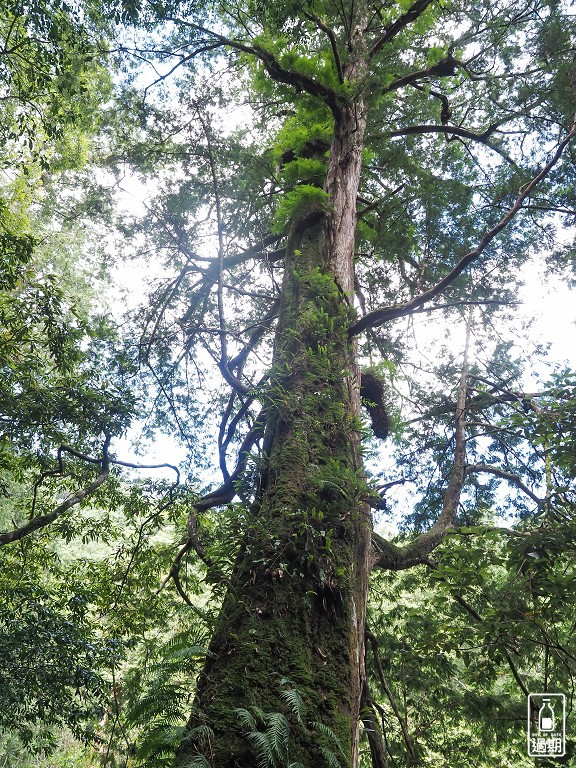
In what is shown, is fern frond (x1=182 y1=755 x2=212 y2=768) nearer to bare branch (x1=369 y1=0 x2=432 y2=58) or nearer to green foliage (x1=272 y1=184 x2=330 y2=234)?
green foliage (x1=272 y1=184 x2=330 y2=234)

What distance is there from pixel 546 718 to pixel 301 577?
2.73 m

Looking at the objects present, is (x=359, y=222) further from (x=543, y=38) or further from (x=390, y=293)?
(x=543, y=38)

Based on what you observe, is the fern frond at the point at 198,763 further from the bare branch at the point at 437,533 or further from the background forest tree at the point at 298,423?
the bare branch at the point at 437,533

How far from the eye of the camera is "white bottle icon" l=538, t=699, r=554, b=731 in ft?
12.7

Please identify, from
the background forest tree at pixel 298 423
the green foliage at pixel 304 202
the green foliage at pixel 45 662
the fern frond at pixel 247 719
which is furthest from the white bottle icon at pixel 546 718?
the green foliage at pixel 304 202

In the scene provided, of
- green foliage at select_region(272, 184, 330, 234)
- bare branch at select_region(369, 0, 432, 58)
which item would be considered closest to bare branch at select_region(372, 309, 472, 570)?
green foliage at select_region(272, 184, 330, 234)

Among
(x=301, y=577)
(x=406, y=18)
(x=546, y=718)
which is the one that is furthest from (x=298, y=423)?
(x=406, y=18)

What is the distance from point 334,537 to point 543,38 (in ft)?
24.6

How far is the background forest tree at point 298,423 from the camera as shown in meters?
2.86

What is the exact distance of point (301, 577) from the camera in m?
2.88

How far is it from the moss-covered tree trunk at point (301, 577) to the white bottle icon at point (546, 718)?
183cm

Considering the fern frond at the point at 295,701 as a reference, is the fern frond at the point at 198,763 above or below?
below

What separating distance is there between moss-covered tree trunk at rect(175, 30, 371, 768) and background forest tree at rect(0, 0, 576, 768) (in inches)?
0.7

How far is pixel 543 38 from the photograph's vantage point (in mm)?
6938
